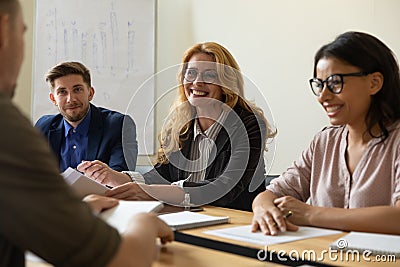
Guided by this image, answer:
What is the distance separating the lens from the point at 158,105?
403 centimetres

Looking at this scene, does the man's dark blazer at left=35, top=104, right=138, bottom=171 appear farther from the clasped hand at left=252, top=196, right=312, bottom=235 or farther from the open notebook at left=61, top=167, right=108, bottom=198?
the clasped hand at left=252, top=196, right=312, bottom=235

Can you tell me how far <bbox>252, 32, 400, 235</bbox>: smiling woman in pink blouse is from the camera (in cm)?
163

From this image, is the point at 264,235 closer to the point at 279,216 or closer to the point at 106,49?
the point at 279,216

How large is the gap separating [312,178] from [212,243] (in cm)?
63

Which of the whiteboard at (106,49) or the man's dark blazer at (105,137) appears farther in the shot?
the whiteboard at (106,49)

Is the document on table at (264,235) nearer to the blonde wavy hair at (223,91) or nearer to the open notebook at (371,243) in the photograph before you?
the open notebook at (371,243)

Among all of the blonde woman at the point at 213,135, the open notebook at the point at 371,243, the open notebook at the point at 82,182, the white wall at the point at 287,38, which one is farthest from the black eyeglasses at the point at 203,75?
the open notebook at the point at 371,243

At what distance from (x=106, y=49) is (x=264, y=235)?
2.69 meters

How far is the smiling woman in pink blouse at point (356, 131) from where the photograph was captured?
1633mm

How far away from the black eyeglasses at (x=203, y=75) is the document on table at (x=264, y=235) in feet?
3.22

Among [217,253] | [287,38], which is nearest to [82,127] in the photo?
[287,38]

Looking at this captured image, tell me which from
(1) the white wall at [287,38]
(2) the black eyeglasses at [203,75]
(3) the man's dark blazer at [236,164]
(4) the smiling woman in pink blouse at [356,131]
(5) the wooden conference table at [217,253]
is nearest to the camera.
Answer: (5) the wooden conference table at [217,253]

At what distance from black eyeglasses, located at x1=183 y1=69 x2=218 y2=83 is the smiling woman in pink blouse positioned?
0.69 metres

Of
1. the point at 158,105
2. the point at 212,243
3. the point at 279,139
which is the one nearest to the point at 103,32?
the point at 158,105
